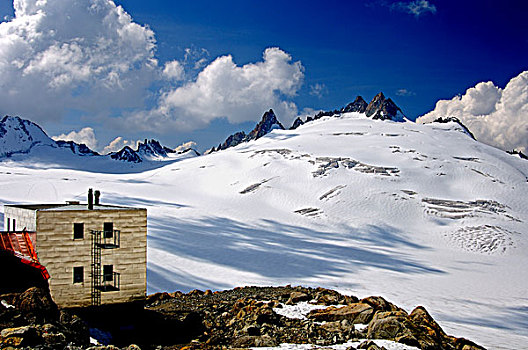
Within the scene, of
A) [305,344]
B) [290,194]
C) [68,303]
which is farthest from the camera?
[290,194]

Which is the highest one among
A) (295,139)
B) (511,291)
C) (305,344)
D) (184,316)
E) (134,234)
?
(295,139)

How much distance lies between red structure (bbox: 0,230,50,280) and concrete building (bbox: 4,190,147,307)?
0.64 feet

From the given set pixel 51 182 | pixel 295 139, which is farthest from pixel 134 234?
pixel 295 139

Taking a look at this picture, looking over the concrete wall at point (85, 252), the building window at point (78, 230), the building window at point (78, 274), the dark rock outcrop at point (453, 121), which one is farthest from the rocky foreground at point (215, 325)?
the dark rock outcrop at point (453, 121)

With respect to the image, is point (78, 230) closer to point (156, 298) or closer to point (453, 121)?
point (156, 298)

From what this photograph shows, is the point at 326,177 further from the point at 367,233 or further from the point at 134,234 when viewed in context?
the point at 134,234

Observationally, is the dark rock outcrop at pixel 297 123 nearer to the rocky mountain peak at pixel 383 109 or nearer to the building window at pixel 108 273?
the rocky mountain peak at pixel 383 109

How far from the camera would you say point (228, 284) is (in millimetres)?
26750

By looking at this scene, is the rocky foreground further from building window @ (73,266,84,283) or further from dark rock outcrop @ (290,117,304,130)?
dark rock outcrop @ (290,117,304,130)

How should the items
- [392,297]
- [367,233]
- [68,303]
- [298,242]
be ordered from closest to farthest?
1. [68,303]
2. [392,297]
3. [298,242]
4. [367,233]

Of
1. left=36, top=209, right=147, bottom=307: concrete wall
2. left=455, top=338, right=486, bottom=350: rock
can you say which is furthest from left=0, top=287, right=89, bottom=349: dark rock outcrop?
left=455, top=338, right=486, bottom=350: rock

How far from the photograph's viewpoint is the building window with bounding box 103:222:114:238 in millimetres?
13789

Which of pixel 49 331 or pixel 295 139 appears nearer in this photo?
pixel 49 331

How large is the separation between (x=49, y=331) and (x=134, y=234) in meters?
4.43
